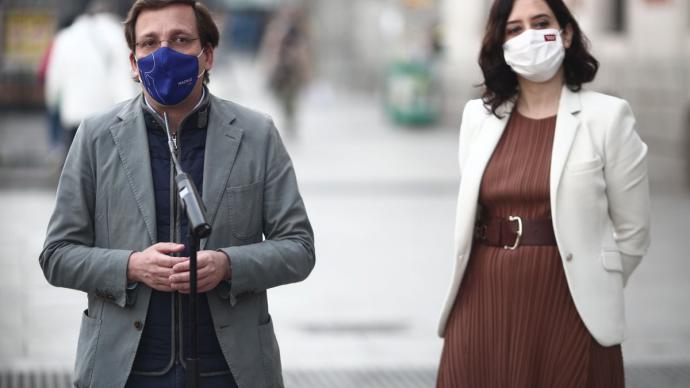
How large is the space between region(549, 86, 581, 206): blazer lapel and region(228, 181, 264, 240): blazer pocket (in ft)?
3.85

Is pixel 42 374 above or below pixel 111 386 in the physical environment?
below

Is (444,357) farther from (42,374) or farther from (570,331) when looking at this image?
(42,374)

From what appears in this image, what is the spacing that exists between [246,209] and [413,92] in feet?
68.2

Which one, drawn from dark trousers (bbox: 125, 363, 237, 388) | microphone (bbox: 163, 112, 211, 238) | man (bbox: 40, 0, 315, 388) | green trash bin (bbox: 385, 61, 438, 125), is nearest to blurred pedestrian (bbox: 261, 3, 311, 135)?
green trash bin (bbox: 385, 61, 438, 125)

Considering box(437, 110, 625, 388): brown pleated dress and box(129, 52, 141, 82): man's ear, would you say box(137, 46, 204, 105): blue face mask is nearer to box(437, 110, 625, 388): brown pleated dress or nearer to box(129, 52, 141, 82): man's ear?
box(129, 52, 141, 82): man's ear

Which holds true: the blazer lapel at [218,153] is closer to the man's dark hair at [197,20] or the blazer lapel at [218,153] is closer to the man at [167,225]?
the man at [167,225]

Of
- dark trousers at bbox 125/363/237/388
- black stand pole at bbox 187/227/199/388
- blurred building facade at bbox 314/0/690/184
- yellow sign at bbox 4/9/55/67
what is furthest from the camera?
yellow sign at bbox 4/9/55/67

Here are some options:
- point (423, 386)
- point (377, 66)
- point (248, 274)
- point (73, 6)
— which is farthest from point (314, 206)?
point (377, 66)

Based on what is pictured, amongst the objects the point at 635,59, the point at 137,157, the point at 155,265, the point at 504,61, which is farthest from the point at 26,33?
the point at 155,265

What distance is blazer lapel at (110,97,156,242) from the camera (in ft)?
11.5

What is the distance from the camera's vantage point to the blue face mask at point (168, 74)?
11.5ft

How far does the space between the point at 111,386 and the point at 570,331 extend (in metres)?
1.65

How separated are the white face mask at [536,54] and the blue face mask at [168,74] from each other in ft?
4.49

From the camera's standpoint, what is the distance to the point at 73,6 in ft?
79.4
